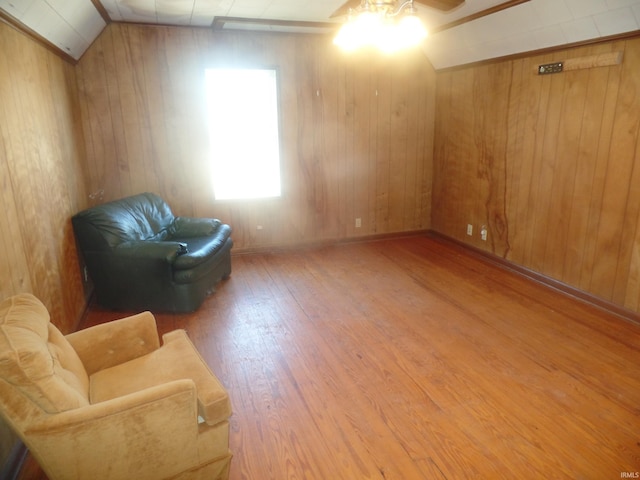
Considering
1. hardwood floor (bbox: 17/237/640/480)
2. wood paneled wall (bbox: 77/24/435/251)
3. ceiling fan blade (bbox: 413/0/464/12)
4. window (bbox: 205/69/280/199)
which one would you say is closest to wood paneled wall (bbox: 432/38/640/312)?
hardwood floor (bbox: 17/237/640/480)

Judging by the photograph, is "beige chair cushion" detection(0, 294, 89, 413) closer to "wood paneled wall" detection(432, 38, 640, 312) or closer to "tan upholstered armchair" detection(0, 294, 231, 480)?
"tan upholstered armchair" detection(0, 294, 231, 480)

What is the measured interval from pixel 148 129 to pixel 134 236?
1.47 m

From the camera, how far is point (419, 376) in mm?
2678

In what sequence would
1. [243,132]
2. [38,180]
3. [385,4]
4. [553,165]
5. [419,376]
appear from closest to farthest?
1. [385,4]
2. [419,376]
3. [38,180]
4. [553,165]
5. [243,132]

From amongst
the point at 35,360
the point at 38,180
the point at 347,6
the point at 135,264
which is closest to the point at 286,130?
the point at 347,6

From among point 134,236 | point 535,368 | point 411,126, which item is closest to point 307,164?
point 411,126

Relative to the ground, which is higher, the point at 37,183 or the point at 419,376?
the point at 37,183

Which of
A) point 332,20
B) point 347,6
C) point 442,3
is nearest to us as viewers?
point 442,3

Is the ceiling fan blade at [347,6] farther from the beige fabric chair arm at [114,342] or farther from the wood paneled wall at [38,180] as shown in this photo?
the beige fabric chair arm at [114,342]

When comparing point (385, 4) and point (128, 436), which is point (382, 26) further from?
point (128, 436)

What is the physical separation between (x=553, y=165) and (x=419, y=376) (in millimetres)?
2539

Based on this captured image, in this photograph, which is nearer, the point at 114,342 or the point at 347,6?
the point at 114,342

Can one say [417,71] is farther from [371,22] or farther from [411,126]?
[371,22]

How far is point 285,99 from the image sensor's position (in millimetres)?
5020
